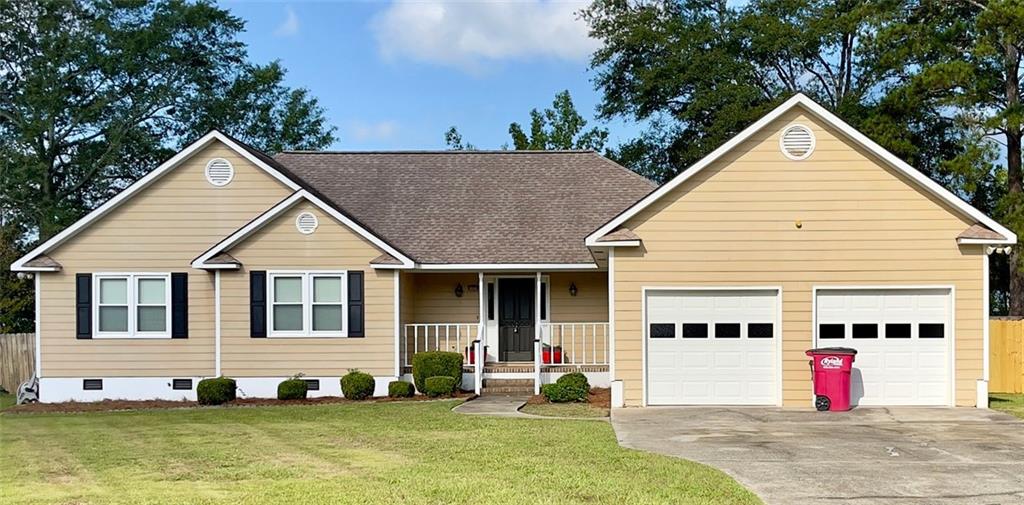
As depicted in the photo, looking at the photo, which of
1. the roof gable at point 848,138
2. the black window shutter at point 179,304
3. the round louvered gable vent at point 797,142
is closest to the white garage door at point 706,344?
the roof gable at point 848,138

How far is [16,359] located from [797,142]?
69.2 feet

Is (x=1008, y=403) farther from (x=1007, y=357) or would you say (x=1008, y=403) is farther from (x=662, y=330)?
(x=662, y=330)

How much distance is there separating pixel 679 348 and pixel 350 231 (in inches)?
296

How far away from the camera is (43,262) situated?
20344 millimetres

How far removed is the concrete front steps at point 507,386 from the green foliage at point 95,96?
889 inches

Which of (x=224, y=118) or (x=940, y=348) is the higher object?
(x=224, y=118)

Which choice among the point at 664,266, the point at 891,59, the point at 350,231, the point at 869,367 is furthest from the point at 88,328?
the point at 891,59

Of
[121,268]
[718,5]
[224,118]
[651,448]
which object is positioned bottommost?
[651,448]

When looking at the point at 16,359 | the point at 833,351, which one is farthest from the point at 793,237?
the point at 16,359

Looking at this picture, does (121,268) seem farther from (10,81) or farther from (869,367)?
(10,81)

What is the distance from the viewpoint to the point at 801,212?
17281 mm

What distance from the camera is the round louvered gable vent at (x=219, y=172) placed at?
68.9 ft

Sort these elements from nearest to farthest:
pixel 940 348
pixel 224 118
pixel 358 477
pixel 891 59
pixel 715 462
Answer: pixel 358 477 < pixel 715 462 < pixel 940 348 < pixel 891 59 < pixel 224 118

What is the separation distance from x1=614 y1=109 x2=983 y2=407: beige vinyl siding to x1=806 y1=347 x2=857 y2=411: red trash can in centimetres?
60
